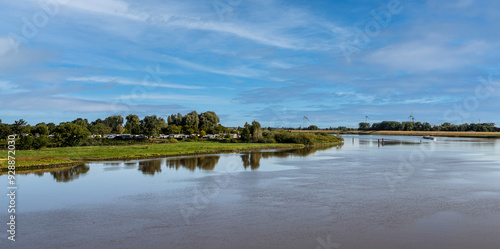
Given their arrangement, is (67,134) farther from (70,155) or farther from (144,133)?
(144,133)

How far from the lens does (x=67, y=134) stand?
173 feet

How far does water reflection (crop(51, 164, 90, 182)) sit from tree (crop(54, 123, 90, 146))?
21443 mm

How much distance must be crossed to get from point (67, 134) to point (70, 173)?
85.8 ft

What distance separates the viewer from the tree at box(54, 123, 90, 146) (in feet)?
171

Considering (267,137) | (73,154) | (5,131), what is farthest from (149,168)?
(267,137)

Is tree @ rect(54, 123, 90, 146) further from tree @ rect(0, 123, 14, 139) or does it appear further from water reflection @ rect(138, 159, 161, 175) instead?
water reflection @ rect(138, 159, 161, 175)

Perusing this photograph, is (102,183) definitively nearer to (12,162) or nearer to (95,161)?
(12,162)

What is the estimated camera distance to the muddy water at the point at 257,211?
12.7 meters

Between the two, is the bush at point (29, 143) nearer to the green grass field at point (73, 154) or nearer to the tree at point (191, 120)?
the green grass field at point (73, 154)

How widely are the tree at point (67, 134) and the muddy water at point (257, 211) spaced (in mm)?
26385

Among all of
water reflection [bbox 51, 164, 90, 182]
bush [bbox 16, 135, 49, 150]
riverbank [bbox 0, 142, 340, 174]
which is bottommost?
water reflection [bbox 51, 164, 90, 182]

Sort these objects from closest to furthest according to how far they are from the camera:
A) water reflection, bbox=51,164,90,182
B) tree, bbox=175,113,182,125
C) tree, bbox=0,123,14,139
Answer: water reflection, bbox=51,164,90,182 < tree, bbox=0,123,14,139 < tree, bbox=175,113,182,125

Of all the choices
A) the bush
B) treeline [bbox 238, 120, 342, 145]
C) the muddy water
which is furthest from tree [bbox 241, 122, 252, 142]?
the muddy water

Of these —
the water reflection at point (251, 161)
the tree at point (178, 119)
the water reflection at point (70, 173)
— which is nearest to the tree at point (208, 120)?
the tree at point (178, 119)
